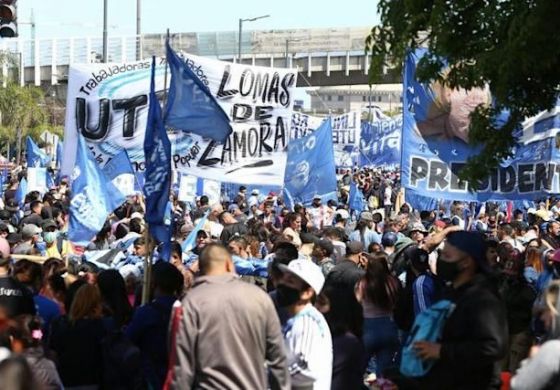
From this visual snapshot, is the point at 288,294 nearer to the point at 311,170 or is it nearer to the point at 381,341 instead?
the point at 381,341

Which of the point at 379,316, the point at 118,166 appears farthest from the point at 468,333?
the point at 118,166

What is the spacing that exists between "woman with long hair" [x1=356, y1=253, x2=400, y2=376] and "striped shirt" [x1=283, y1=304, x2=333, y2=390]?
2.30 meters

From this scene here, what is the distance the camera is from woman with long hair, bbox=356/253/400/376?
9.52m

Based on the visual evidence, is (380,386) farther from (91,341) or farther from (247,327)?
(91,341)

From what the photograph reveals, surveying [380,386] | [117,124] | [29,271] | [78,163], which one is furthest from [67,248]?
[380,386]

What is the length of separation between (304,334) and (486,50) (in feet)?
13.4

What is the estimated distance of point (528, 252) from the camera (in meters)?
12.3

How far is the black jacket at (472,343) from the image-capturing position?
6.02 metres

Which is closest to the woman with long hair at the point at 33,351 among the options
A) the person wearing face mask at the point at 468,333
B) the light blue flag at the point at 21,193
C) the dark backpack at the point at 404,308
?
the person wearing face mask at the point at 468,333

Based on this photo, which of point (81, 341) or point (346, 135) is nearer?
point (81, 341)

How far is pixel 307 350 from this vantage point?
7.14 m

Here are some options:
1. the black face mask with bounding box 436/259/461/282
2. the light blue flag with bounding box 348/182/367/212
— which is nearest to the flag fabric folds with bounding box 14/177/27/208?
the light blue flag with bounding box 348/182/367/212

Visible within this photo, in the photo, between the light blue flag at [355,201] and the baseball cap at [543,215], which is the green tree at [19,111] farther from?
the baseball cap at [543,215]

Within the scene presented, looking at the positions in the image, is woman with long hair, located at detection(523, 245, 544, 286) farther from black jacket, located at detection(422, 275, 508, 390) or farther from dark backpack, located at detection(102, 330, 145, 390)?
black jacket, located at detection(422, 275, 508, 390)
